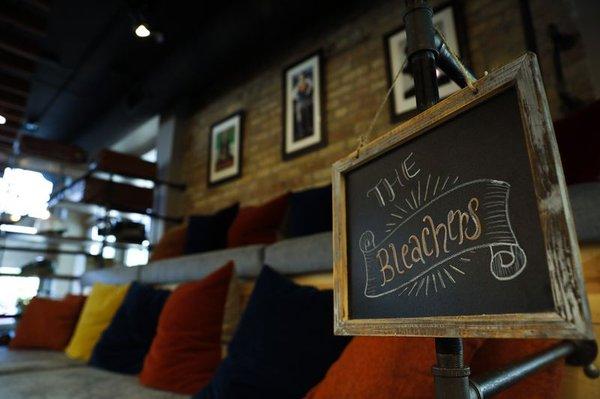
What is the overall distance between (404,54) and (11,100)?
246 centimetres

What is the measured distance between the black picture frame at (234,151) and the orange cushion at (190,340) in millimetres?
2117

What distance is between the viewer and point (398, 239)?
517 mm

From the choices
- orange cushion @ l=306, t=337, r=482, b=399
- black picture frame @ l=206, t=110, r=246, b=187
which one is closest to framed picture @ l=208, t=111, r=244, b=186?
black picture frame @ l=206, t=110, r=246, b=187

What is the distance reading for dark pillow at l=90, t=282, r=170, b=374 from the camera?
1.79 m

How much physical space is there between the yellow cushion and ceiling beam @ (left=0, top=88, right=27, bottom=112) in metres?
1.23

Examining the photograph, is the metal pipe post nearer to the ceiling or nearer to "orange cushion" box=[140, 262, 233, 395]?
"orange cushion" box=[140, 262, 233, 395]

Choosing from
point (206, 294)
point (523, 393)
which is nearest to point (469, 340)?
point (523, 393)

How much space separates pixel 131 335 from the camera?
1866 millimetres

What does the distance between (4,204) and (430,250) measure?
218 centimetres

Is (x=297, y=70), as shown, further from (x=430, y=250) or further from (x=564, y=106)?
(x=430, y=250)

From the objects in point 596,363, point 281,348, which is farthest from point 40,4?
point 596,363

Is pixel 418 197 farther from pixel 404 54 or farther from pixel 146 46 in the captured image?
pixel 146 46

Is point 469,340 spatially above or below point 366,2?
below

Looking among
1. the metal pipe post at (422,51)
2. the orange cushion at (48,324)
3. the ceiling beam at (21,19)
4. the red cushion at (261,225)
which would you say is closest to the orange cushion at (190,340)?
the red cushion at (261,225)
